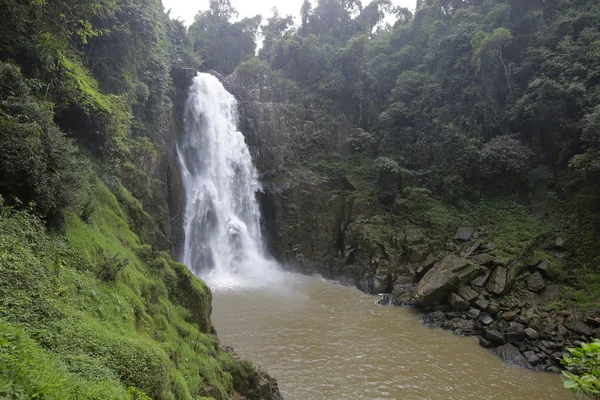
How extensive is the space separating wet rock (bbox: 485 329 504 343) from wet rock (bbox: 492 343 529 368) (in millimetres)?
314

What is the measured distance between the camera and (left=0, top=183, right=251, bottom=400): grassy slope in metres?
3.43

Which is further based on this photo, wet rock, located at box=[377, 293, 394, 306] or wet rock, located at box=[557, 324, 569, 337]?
wet rock, located at box=[377, 293, 394, 306]

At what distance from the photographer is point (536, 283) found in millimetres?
15844

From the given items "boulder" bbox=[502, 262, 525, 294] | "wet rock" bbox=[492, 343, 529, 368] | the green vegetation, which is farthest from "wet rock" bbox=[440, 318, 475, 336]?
the green vegetation

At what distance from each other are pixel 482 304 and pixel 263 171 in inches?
658

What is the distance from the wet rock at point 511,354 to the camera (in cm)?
1284

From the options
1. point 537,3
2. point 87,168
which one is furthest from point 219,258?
point 537,3

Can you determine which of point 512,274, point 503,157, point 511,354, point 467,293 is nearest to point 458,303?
point 467,293

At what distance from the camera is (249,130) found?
2688 cm

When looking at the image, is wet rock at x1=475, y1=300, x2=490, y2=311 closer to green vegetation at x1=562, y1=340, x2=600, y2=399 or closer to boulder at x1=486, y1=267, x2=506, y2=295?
boulder at x1=486, y1=267, x2=506, y2=295

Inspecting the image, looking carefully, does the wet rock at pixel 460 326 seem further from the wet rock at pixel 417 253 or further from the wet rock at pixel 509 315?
the wet rock at pixel 417 253

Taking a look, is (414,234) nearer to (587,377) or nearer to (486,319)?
(486,319)

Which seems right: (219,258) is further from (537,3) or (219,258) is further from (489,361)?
(537,3)

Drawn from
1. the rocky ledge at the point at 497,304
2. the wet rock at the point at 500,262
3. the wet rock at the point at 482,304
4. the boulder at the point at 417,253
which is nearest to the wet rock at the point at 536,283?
the rocky ledge at the point at 497,304
